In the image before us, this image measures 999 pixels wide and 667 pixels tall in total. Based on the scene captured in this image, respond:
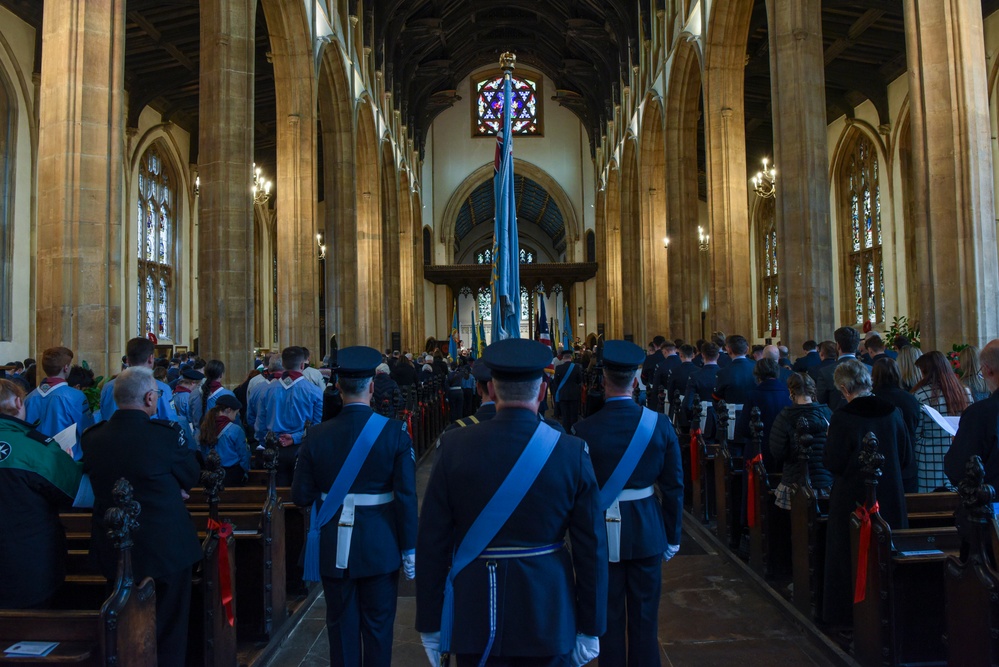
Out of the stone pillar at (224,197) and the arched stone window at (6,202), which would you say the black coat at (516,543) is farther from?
the arched stone window at (6,202)

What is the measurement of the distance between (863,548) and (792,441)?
35.7 inches

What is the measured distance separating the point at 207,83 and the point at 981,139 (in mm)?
8993

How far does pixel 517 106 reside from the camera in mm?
31719

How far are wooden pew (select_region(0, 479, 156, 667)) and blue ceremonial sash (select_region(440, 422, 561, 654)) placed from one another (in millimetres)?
1077

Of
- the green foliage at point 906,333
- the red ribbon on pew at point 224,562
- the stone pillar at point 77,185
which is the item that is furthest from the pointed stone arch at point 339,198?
the red ribbon on pew at point 224,562

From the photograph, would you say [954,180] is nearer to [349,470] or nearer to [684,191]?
[349,470]

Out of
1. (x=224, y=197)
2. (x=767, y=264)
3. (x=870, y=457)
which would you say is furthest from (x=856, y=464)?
(x=767, y=264)

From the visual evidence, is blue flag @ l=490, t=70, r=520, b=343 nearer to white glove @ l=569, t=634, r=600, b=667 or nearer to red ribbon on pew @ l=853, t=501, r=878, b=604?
red ribbon on pew @ l=853, t=501, r=878, b=604

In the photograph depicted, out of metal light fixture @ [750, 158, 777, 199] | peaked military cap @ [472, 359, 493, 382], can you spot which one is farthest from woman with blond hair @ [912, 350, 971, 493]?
metal light fixture @ [750, 158, 777, 199]

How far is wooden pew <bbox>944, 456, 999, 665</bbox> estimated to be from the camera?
8.35 feet

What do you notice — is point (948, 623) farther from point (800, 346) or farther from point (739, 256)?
point (739, 256)

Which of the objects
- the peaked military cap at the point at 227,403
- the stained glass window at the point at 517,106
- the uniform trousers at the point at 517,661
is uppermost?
the stained glass window at the point at 517,106

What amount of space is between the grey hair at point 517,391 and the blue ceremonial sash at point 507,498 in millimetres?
98

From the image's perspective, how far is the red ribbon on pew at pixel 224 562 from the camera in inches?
125
